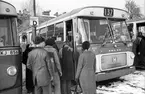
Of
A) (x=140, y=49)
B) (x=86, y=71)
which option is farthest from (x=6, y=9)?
(x=140, y=49)

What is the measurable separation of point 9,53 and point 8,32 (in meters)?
0.53

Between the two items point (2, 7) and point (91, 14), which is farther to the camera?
point (91, 14)

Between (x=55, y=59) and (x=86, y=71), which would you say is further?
(x=55, y=59)

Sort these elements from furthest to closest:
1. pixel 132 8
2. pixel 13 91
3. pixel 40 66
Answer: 1. pixel 132 8
2. pixel 13 91
3. pixel 40 66

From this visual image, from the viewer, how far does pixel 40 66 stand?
143 inches

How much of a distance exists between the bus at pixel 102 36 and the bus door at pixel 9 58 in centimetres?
211

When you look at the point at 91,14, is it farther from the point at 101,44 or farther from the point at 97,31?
the point at 101,44

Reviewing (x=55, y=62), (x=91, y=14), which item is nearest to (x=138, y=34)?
(x=91, y=14)

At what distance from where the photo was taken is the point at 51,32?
7.22 metres

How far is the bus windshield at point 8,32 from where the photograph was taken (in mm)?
3744

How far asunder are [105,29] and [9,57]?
11.5 feet

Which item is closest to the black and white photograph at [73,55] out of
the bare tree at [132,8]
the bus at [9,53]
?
the bus at [9,53]

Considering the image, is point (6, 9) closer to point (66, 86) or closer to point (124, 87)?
point (66, 86)

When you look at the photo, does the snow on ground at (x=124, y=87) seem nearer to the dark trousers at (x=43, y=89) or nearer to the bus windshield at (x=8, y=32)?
the dark trousers at (x=43, y=89)
